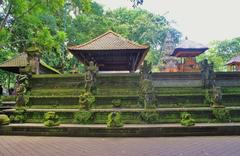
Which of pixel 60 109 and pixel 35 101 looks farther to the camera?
pixel 35 101

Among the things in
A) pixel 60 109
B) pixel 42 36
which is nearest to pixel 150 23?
pixel 42 36

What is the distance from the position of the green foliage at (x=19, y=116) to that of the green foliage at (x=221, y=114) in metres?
8.09

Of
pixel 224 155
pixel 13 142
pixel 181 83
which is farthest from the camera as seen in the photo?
pixel 181 83

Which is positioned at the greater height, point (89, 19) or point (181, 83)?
point (89, 19)

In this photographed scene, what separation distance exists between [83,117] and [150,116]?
9.11 feet

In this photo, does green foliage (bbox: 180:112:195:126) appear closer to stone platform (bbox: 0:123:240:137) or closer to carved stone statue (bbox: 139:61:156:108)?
stone platform (bbox: 0:123:240:137)

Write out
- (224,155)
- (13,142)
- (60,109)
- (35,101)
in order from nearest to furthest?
1. (224,155)
2. (13,142)
3. (60,109)
4. (35,101)

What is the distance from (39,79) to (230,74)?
32.1 feet

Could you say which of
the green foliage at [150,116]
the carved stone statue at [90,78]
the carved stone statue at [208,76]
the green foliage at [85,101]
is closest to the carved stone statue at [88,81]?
the carved stone statue at [90,78]

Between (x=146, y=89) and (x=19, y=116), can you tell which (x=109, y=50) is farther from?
(x=19, y=116)

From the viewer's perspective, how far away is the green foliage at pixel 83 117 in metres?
11.2

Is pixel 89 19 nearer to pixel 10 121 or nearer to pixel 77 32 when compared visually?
pixel 77 32

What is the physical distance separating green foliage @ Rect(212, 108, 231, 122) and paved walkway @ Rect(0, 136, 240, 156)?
2.21 m

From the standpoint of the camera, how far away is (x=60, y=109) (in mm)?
12070
